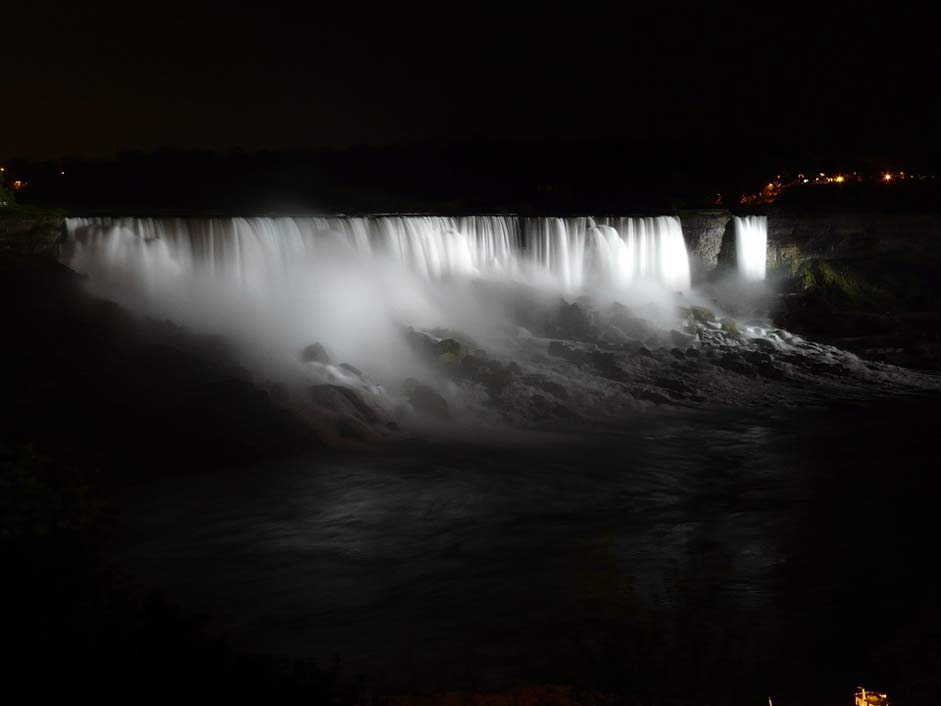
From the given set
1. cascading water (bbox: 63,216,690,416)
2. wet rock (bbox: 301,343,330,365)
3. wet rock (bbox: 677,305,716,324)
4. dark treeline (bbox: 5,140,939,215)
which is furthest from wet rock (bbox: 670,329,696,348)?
dark treeline (bbox: 5,140,939,215)

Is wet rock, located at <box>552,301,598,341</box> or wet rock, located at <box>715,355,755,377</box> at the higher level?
wet rock, located at <box>552,301,598,341</box>

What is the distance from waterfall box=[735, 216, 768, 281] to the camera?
33.9 metres

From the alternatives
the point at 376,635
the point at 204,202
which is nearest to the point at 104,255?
the point at 376,635

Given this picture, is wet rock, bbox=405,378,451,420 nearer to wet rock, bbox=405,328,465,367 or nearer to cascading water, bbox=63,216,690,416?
cascading water, bbox=63,216,690,416

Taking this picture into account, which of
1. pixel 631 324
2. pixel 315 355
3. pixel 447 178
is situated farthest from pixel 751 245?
pixel 447 178

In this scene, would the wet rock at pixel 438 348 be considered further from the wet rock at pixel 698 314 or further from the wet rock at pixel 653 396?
the wet rock at pixel 698 314

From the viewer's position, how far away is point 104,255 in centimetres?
2136

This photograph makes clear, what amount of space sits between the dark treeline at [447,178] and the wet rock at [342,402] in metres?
26.7

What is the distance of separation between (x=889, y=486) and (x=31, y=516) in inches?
497

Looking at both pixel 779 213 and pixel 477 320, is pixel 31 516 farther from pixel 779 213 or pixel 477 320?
pixel 779 213

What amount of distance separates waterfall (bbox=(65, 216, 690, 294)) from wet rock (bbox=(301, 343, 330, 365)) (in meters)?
4.67

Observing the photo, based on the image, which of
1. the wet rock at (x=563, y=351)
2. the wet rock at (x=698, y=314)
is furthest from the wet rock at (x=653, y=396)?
the wet rock at (x=698, y=314)

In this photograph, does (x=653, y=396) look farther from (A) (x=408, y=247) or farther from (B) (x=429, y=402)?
(A) (x=408, y=247)

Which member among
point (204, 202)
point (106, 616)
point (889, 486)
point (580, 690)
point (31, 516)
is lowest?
point (889, 486)
